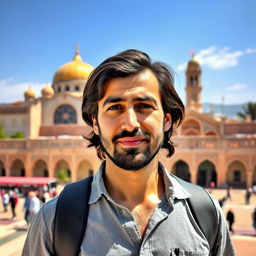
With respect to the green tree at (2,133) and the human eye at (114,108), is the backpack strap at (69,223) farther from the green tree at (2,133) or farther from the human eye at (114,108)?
the green tree at (2,133)

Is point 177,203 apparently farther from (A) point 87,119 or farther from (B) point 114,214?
(A) point 87,119

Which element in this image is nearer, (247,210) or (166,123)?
(166,123)

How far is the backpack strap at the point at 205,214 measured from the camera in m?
1.62

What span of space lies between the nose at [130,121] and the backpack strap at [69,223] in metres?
0.48

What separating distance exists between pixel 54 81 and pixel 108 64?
41.3 m

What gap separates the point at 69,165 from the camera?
28.5 m

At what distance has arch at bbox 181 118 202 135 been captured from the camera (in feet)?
104

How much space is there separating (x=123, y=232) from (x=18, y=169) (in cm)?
3343

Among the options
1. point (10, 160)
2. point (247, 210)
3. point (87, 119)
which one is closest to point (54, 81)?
point (10, 160)

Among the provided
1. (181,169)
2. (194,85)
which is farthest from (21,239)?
(194,85)

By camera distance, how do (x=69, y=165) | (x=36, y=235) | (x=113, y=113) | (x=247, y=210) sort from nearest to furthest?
(x=36, y=235), (x=113, y=113), (x=247, y=210), (x=69, y=165)

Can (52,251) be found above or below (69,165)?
above

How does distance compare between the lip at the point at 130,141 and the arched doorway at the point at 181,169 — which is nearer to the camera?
the lip at the point at 130,141

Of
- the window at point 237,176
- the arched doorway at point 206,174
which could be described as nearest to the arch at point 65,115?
the arched doorway at point 206,174
